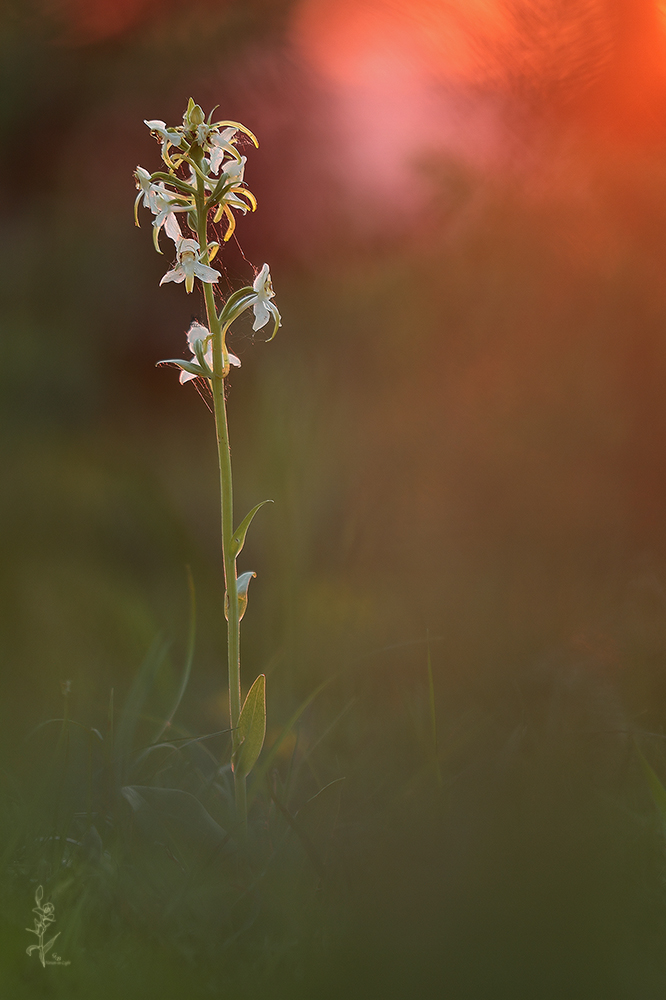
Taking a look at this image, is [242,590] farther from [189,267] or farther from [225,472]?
[189,267]

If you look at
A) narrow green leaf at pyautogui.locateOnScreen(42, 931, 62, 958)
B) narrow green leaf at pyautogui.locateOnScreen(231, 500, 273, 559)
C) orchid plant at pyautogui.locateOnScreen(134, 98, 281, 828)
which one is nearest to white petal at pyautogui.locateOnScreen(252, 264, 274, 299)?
orchid plant at pyautogui.locateOnScreen(134, 98, 281, 828)

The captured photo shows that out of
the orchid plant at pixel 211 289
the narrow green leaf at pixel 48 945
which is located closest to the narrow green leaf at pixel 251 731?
the orchid plant at pixel 211 289

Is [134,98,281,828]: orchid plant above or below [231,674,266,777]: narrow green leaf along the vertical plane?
above

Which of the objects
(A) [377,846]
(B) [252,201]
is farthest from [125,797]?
(B) [252,201]

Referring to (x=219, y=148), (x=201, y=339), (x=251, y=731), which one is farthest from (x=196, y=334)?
(x=251, y=731)

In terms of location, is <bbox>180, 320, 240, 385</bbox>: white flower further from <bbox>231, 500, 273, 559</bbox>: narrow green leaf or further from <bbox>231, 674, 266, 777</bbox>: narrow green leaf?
<bbox>231, 674, 266, 777</bbox>: narrow green leaf

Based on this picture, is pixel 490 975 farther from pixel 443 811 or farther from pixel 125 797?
pixel 125 797
